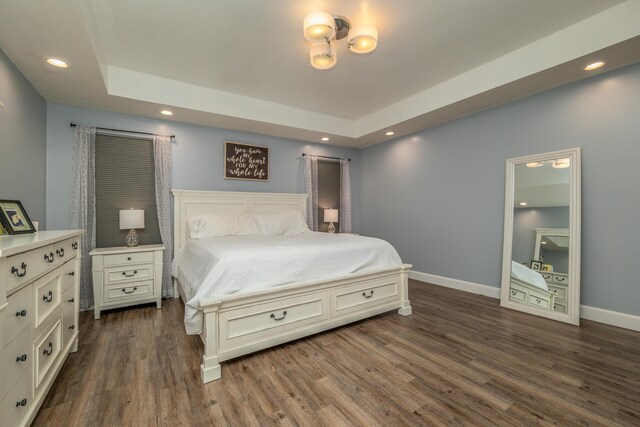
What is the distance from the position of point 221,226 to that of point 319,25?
249cm

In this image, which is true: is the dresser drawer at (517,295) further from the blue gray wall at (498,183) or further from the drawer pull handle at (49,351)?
the drawer pull handle at (49,351)

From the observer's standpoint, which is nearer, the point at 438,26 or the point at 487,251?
the point at 438,26

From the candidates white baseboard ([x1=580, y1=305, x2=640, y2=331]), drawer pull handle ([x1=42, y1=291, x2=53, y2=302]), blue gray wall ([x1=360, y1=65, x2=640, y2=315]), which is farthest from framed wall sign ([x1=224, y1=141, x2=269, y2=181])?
white baseboard ([x1=580, y1=305, x2=640, y2=331])

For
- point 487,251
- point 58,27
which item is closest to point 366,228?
point 487,251

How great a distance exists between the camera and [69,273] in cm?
197

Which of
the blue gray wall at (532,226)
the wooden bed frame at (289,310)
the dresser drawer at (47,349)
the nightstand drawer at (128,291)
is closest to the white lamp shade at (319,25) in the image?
the wooden bed frame at (289,310)

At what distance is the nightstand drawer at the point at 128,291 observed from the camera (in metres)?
2.95

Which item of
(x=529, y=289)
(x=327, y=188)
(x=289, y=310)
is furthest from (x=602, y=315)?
(x=327, y=188)

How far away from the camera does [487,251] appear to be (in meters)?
3.53

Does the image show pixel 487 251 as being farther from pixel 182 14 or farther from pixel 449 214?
pixel 182 14

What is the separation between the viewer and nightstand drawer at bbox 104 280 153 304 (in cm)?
295

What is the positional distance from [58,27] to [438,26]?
2.84 metres

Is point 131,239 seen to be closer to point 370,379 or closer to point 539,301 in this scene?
point 370,379

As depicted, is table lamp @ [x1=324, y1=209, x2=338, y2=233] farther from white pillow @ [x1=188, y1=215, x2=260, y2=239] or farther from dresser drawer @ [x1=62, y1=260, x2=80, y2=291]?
dresser drawer @ [x1=62, y1=260, x2=80, y2=291]
